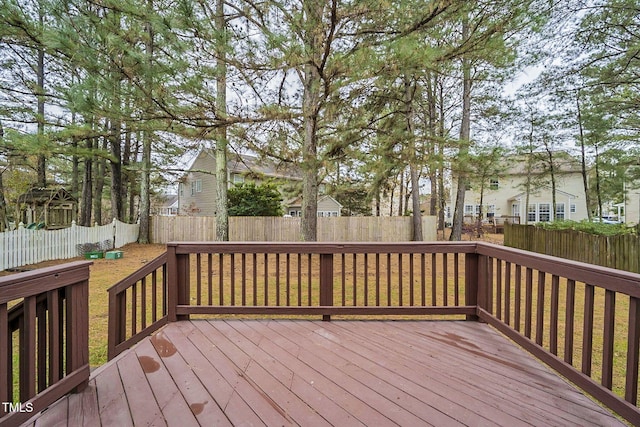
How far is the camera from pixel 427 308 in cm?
309

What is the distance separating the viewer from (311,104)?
210 inches

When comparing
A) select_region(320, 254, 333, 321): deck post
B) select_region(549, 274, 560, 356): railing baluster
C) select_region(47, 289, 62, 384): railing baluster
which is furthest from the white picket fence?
select_region(549, 274, 560, 356): railing baluster

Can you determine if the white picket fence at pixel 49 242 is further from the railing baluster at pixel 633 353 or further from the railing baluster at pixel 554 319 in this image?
the railing baluster at pixel 633 353

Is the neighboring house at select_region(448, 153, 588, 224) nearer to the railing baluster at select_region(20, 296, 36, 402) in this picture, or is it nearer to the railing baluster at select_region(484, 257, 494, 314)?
the railing baluster at select_region(484, 257, 494, 314)

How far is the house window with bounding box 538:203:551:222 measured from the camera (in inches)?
870

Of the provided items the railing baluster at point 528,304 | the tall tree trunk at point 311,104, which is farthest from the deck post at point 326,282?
the tall tree trunk at point 311,104

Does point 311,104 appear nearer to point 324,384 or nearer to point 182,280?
point 182,280

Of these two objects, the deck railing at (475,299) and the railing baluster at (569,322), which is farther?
the railing baluster at (569,322)

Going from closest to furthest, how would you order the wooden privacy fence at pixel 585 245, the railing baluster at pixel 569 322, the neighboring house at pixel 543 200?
1. the railing baluster at pixel 569 322
2. the wooden privacy fence at pixel 585 245
3. the neighboring house at pixel 543 200

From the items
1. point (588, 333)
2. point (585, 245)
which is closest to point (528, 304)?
point (588, 333)

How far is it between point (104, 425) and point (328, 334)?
1718 millimetres

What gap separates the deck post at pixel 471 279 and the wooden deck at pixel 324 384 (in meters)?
0.36

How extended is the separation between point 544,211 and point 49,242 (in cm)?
2794

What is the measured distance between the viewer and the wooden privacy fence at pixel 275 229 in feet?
39.0
